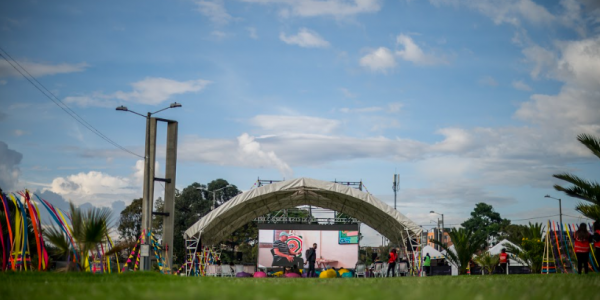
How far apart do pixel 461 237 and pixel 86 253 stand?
17879 millimetres

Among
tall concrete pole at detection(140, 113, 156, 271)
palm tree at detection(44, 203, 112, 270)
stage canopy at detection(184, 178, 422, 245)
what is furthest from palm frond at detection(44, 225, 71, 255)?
stage canopy at detection(184, 178, 422, 245)

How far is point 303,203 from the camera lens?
3941 cm

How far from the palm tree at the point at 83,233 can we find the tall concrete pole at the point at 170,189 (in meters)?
11.8

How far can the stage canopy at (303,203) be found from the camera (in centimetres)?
3191

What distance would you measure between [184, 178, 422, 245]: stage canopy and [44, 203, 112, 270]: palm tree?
1645 centimetres

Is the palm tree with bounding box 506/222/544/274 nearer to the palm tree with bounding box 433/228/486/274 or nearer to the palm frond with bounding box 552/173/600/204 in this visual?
the palm tree with bounding box 433/228/486/274

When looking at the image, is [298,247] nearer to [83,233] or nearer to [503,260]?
[503,260]

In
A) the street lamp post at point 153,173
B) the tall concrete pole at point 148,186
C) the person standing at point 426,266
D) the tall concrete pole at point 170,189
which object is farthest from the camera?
the person standing at point 426,266

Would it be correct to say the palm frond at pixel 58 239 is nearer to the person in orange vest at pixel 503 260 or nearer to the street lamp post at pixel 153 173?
the street lamp post at pixel 153 173

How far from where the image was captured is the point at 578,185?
18.8m

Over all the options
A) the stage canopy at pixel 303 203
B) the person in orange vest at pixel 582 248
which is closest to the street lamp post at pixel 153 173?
the stage canopy at pixel 303 203

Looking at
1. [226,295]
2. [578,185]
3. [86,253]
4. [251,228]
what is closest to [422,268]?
[578,185]

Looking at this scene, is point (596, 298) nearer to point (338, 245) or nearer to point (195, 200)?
point (338, 245)

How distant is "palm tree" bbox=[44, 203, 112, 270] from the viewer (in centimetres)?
1489
